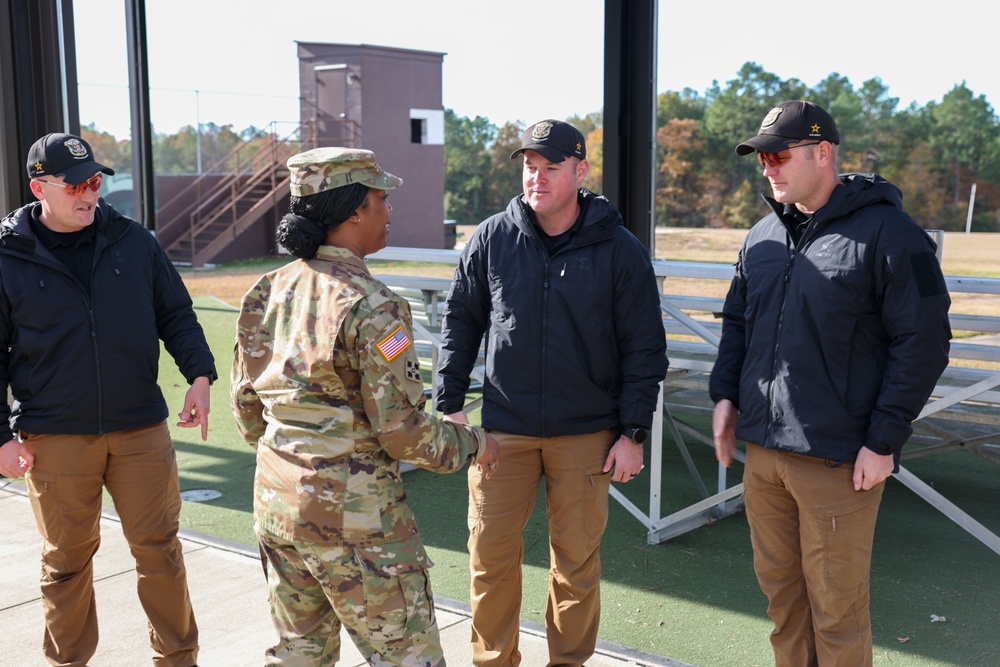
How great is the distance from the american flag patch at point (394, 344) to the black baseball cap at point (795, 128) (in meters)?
1.04

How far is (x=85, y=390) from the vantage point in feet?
9.18

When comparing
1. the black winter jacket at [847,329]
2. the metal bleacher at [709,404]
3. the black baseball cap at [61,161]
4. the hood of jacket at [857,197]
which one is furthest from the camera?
the metal bleacher at [709,404]

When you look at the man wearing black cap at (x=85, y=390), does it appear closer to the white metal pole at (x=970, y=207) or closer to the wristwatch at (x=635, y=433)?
the wristwatch at (x=635, y=433)

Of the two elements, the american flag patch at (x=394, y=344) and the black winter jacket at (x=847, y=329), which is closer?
the american flag patch at (x=394, y=344)

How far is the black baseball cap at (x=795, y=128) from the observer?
2.48 meters

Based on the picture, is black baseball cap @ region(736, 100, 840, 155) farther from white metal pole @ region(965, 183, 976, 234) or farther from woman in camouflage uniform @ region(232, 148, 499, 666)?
white metal pole @ region(965, 183, 976, 234)

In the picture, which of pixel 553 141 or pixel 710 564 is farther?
pixel 710 564

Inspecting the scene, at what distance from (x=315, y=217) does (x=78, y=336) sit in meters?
1.09

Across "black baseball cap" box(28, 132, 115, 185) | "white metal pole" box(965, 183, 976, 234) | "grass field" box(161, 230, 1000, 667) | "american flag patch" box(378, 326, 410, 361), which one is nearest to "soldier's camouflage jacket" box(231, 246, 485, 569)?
"american flag patch" box(378, 326, 410, 361)

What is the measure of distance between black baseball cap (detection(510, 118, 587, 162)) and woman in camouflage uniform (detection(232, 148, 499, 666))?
2.26 feet

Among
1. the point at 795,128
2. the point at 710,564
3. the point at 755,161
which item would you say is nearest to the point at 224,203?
the point at 755,161

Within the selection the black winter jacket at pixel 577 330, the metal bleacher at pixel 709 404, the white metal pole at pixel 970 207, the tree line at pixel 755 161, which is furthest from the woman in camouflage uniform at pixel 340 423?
the white metal pole at pixel 970 207

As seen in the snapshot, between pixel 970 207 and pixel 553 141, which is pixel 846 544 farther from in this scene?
pixel 970 207

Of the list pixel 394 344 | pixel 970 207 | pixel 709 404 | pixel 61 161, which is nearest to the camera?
pixel 394 344
